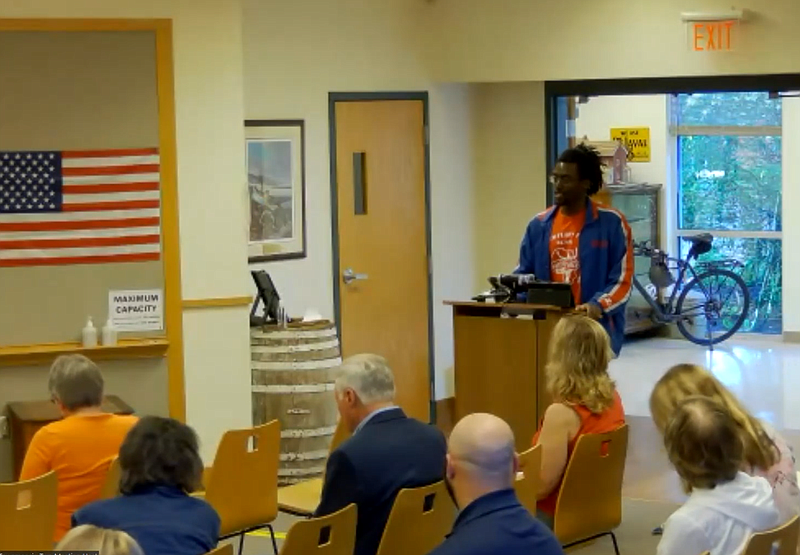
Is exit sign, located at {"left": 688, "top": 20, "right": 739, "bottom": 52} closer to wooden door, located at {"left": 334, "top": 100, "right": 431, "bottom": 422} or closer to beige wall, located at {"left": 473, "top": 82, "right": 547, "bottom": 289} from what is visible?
beige wall, located at {"left": 473, "top": 82, "right": 547, "bottom": 289}

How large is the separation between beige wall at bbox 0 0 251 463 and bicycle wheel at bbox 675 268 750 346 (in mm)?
6305

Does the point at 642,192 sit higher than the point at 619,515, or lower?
higher

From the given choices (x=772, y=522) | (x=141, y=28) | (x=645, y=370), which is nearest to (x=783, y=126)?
(x=645, y=370)

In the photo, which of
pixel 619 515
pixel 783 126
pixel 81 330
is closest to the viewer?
pixel 619 515

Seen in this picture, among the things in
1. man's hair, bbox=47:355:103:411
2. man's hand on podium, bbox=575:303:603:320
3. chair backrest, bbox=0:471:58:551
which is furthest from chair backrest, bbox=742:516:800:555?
man's hand on podium, bbox=575:303:603:320

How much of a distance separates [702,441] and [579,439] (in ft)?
4.90

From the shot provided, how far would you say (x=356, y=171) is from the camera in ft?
29.1

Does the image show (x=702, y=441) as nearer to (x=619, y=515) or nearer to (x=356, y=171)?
(x=619, y=515)

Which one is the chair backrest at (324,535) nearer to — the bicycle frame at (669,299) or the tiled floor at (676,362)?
the tiled floor at (676,362)

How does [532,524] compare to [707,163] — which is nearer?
[532,524]

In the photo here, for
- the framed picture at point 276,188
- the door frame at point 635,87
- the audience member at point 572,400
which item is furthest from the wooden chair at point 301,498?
the door frame at point 635,87

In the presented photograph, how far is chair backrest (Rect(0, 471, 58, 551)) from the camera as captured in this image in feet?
14.0

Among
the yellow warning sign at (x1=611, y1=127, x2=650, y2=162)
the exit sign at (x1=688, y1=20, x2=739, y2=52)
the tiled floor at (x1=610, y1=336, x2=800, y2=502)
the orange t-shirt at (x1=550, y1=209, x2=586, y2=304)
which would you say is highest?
the exit sign at (x1=688, y1=20, x2=739, y2=52)

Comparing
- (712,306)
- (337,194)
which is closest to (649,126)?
(712,306)
